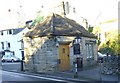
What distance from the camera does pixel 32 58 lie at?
2603 centimetres

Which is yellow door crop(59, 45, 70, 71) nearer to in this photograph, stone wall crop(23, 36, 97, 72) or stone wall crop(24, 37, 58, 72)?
stone wall crop(23, 36, 97, 72)

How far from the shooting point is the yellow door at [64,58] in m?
24.9

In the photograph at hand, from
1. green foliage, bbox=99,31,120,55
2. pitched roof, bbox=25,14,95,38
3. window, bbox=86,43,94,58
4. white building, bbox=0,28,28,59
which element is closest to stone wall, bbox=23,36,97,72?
pitched roof, bbox=25,14,95,38

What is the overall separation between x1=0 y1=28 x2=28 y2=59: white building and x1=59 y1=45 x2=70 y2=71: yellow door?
91.9ft

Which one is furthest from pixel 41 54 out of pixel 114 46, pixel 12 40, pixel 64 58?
pixel 12 40

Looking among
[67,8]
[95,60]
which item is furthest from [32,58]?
[67,8]

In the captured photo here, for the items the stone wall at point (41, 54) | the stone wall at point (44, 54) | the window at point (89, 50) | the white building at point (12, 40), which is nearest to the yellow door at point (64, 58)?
the stone wall at point (44, 54)

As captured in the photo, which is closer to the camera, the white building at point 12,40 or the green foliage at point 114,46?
the green foliage at point 114,46

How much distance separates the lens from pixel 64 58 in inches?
997

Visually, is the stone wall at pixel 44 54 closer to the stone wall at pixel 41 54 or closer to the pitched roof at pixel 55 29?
the stone wall at pixel 41 54

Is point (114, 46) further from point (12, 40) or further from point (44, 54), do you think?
point (12, 40)

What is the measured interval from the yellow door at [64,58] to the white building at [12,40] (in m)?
28.0

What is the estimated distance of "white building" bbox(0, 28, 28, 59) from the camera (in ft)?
176

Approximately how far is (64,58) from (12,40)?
31395 millimetres
